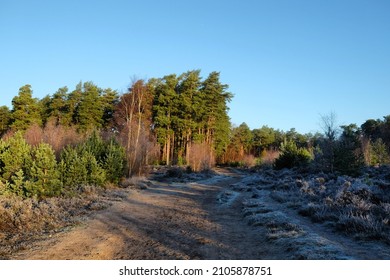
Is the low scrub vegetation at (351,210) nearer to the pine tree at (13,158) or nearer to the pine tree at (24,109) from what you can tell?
the pine tree at (13,158)

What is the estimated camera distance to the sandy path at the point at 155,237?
6.04 metres

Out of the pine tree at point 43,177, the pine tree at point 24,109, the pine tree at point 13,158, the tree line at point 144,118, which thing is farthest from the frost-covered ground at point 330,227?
the pine tree at point 24,109

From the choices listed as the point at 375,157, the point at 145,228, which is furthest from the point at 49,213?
the point at 375,157

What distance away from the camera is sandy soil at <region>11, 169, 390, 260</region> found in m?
5.89

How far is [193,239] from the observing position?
23.5 ft

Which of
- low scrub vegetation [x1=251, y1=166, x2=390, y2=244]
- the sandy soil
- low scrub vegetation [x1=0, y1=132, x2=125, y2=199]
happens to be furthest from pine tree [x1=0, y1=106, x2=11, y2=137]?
low scrub vegetation [x1=251, y1=166, x2=390, y2=244]

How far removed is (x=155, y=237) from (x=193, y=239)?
3.22 ft

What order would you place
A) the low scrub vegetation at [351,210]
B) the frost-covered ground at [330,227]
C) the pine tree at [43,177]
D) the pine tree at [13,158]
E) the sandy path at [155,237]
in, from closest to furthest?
the frost-covered ground at [330,227] < the sandy path at [155,237] < the low scrub vegetation at [351,210] < the pine tree at [43,177] < the pine tree at [13,158]

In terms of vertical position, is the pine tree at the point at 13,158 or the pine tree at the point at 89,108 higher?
the pine tree at the point at 89,108

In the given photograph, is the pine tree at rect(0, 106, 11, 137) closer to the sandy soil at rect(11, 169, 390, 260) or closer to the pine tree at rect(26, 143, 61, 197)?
the pine tree at rect(26, 143, 61, 197)

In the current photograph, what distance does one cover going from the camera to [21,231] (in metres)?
8.06

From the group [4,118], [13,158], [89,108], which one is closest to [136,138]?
[13,158]

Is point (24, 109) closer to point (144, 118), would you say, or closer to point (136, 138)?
point (144, 118)
